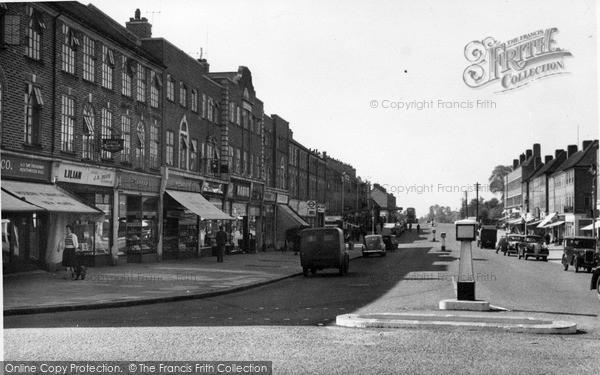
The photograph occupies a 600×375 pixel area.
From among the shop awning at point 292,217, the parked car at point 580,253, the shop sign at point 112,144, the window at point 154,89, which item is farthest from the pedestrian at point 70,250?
the shop awning at point 292,217

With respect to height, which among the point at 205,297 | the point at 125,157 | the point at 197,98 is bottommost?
the point at 205,297

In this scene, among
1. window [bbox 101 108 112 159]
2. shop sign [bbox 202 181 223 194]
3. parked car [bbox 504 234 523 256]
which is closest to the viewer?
window [bbox 101 108 112 159]

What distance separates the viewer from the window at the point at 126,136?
28880 mm

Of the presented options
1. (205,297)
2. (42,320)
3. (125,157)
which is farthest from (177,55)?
(42,320)

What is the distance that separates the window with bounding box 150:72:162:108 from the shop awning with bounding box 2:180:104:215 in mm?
9147

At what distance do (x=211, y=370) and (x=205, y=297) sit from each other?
982 cm

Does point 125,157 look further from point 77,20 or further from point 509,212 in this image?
point 509,212

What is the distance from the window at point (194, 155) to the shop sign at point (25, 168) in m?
14.0

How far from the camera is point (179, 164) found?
35.0 metres

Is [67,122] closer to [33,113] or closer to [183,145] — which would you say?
[33,113]

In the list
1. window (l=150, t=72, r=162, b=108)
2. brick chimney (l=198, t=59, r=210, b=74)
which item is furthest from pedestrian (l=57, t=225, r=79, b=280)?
brick chimney (l=198, t=59, r=210, b=74)

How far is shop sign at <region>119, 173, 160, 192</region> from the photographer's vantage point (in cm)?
2860

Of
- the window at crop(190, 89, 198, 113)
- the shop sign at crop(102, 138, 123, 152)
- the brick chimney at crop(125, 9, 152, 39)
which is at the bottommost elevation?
the shop sign at crop(102, 138, 123, 152)

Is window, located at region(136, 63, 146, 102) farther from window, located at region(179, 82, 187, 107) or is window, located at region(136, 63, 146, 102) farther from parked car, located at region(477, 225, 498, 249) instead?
parked car, located at region(477, 225, 498, 249)
